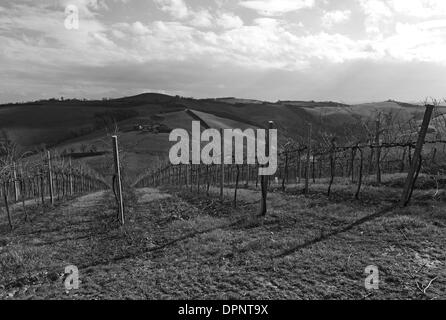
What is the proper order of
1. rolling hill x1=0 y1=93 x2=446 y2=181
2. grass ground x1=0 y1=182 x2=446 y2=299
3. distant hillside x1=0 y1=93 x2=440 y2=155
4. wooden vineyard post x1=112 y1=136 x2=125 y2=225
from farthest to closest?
distant hillside x1=0 y1=93 x2=440 y2=155 → rolling hill x1=0 y1=93 x2=446 y2=181 → wooden vineyard post x1=112 y1=136 x2=125 y2=225 → grass ground x1=0 y1=182 x2=446 y2=299

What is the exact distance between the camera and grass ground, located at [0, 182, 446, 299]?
243 inches

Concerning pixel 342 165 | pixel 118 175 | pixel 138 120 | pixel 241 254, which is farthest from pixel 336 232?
pixel 138 120

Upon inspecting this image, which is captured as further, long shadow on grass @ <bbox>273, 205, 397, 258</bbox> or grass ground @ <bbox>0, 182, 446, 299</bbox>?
long shadow on grass @ <bbox>273, 205, 397, 258</bbox>

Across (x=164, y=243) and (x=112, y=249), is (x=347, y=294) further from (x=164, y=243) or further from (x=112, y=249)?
(x=112, y=249)

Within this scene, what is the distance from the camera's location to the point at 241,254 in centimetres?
798

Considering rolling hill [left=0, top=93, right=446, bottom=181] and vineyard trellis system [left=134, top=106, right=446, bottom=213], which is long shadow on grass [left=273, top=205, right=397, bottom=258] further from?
rolling hill [left=0, top=93, right=446, bottom=181]

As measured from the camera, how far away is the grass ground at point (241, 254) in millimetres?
6176

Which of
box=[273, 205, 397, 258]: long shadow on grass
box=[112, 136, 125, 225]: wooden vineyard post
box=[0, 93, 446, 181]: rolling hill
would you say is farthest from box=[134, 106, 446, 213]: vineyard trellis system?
box=[0, 93, 446, 181]: rolling hill

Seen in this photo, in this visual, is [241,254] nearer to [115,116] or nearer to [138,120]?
[138,120]

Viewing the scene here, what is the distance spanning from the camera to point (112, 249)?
905 cm

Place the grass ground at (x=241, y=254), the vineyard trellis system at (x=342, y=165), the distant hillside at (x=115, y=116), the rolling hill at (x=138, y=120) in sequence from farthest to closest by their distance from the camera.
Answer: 1. the distant hillside at (x=115, y=116)
2. the rolling hill at (x=138, y=120)
3. the vineyard trellis system at (x=342, y=165)
4. the grass ground at (x=241, y=254)

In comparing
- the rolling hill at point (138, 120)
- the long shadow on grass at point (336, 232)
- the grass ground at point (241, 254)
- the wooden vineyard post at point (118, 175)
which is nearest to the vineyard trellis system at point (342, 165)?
the long shadow on grass at point (336, 232)

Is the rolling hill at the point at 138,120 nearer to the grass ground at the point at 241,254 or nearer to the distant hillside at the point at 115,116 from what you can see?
the distant hillside at the point at 115,116

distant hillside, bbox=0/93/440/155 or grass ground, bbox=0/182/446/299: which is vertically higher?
distant hillside, bbox=0/93/440/155
